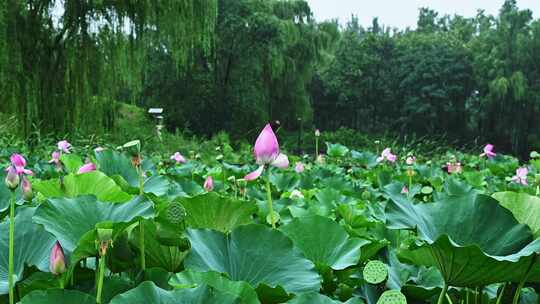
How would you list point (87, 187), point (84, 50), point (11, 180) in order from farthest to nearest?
point (84, 50) < point (87, 187) < point (11, 180)

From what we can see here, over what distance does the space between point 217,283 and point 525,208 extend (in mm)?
365

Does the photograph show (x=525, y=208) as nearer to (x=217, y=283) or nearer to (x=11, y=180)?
(x=217, y=283)

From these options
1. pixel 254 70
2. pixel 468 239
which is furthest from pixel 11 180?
pixel 254 70

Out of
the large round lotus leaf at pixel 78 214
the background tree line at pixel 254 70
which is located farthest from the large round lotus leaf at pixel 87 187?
the background tree line at pixel 254 70

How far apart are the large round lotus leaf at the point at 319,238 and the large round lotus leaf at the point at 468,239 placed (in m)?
0.07

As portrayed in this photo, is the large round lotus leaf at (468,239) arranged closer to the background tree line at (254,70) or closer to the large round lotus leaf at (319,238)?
the large round lotus leaf at (319,238)

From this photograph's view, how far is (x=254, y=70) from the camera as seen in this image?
17922mm

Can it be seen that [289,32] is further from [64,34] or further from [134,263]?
[134,263]

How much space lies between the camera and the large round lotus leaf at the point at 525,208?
655mm

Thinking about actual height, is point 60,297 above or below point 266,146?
below

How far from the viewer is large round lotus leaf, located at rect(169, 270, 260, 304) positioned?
0.51 m

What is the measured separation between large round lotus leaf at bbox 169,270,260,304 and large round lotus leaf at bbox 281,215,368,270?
20 cm

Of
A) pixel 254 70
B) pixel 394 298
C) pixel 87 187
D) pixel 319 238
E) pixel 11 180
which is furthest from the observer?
pixel 254 70

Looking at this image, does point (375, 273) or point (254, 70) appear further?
point (254, 70)
